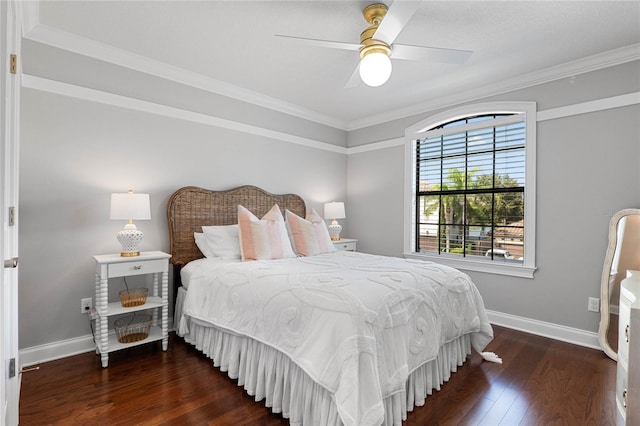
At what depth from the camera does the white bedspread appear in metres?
1.58

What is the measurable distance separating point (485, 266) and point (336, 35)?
2841 millimetres

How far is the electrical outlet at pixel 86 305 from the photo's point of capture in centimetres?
275

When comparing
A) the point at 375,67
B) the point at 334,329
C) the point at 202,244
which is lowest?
the point at 334,329

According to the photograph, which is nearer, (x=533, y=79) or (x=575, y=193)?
(x=575, y=193)

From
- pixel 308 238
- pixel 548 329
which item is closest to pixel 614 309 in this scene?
pixel 548 329

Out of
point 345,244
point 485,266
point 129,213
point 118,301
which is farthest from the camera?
point 345,244

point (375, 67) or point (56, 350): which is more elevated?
point (375, 67)

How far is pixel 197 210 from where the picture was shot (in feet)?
11.1

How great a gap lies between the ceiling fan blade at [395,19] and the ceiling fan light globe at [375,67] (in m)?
0.11

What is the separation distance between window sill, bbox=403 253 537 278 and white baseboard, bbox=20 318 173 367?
11.5 ft

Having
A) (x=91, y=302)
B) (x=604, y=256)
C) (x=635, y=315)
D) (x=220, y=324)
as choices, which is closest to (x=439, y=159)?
(x=604, y=256)

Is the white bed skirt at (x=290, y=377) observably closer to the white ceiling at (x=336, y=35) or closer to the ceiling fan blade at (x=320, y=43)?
the ceiling fan blade at (x=320, y=43)

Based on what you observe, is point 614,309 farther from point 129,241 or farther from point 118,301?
point 118,301

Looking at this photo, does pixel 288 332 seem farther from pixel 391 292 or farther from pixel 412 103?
pixel 412 103
